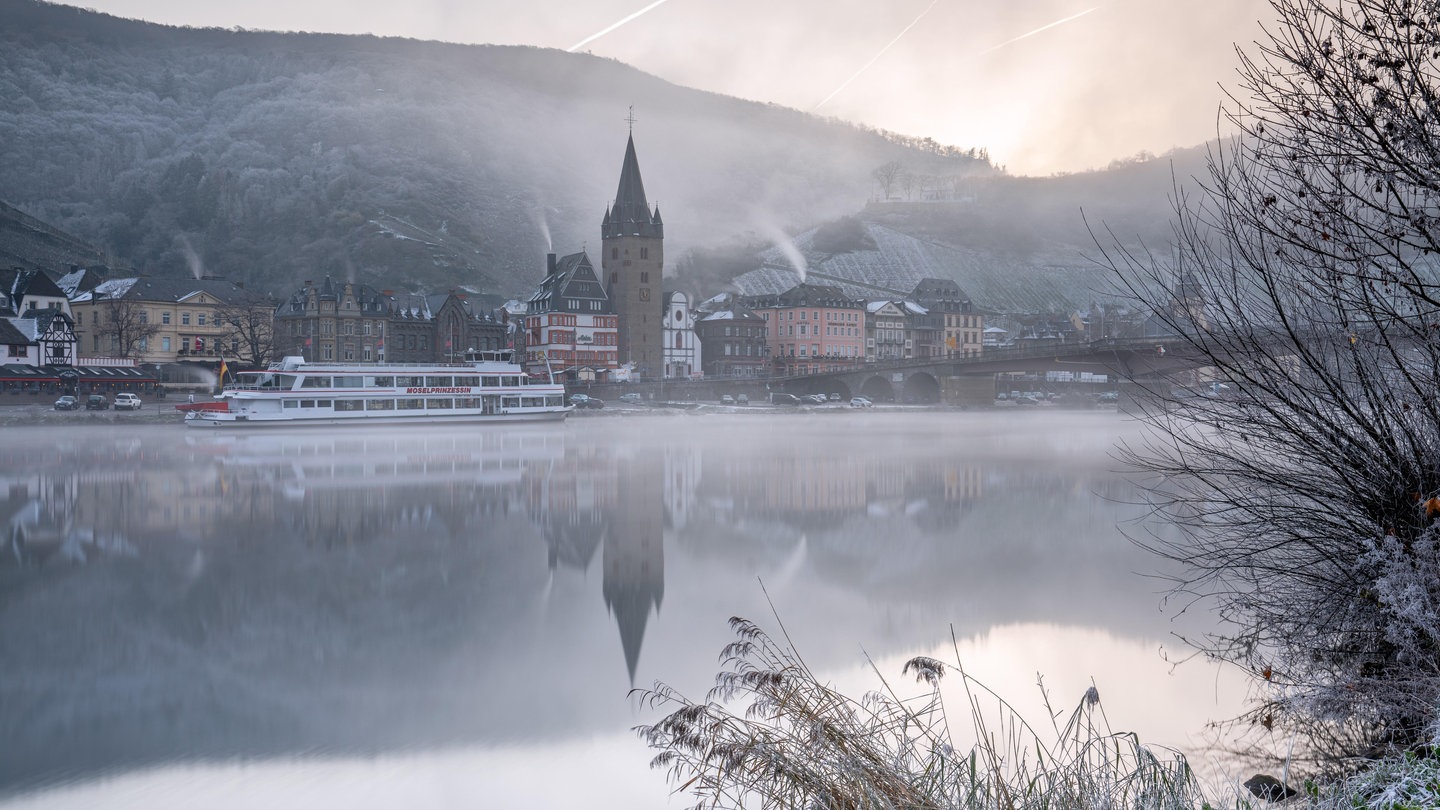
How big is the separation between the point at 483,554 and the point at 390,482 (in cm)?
1079

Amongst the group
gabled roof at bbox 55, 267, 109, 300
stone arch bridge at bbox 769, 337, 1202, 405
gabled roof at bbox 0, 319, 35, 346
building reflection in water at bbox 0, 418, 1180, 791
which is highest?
gabled roof at bbox 55, 267, 109, 300

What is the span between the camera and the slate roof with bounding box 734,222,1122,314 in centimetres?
13412

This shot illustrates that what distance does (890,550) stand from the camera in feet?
52.5

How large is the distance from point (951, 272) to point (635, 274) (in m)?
79.7

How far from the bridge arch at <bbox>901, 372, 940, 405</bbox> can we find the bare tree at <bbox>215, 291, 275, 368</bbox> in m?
40.8

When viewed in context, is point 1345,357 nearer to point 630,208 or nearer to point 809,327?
point 630,208

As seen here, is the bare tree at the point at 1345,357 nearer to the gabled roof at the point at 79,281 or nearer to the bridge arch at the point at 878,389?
the bridge arch at the point at 878,389

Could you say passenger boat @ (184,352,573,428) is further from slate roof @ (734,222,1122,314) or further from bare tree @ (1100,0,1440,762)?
slate roof @ (734,222,1122,314)

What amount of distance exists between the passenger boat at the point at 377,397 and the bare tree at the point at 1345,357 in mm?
44293

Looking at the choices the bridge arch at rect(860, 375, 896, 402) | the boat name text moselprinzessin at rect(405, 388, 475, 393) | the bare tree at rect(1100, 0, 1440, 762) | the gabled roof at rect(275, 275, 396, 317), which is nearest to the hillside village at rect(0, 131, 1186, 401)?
the gabled roof at rect(275, 275, 396, 317)

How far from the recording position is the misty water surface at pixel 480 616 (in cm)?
765

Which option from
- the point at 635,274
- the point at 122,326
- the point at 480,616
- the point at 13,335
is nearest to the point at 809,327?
the point at 635,274

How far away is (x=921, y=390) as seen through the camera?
76.6m

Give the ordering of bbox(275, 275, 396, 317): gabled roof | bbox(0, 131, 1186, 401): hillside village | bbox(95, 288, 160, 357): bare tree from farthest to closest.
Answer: bbox(275, 275, 396, 317): gabled roof, bbox(0, 131, 1186, 401): hillside village, bbox(95, 288, 160, 357): bare tree
